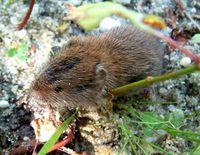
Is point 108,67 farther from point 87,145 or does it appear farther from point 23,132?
point 23,132

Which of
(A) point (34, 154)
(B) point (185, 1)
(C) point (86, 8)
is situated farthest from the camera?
(B) point (185, 1)

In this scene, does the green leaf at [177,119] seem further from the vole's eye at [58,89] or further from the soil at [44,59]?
the vole's eye at [58,89]

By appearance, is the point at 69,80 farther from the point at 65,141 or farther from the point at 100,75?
the point at 65,141

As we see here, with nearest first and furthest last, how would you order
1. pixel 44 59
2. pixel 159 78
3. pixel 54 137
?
1. pixel 159 78
2. pixel 54 137
3. pixel 44 59

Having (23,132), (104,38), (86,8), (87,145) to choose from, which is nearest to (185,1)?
(104,38)

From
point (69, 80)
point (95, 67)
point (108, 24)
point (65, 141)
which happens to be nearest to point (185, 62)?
point (108, 24)

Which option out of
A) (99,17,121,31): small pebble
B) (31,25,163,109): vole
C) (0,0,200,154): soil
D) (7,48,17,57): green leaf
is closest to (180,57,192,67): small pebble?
(0,0,200,154): soil

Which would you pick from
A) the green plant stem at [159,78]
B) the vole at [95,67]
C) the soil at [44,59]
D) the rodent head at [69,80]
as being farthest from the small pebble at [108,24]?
the green plant stem at [159,78]

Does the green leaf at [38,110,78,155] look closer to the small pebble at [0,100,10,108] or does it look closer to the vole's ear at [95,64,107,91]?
the vole's ear at [95,64,107,91]
